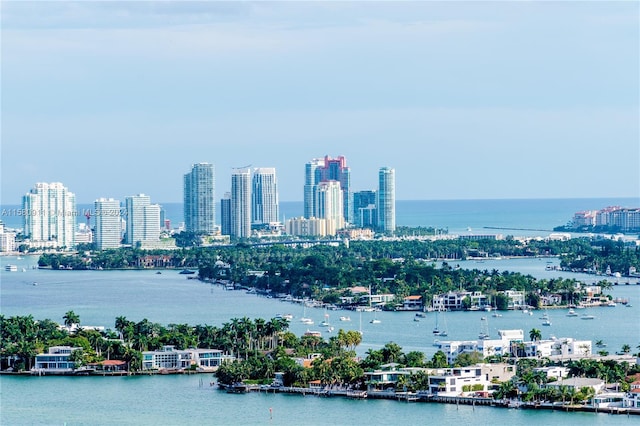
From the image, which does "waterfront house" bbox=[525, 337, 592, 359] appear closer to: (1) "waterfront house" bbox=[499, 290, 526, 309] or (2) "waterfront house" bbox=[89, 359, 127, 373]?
(2) "waterfront house" bbox=[89, 359, 127, 373]

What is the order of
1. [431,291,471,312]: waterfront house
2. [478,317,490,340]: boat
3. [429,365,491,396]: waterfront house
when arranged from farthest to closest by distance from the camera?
[431,291,471,312]: waterfront house, [478,317,490,340]: boat, [429,365,491,396]: waterfront house

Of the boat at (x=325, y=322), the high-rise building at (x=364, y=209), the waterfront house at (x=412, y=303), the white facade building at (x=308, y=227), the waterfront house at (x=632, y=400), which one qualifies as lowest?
the waterfront house at (x=632, y=400)

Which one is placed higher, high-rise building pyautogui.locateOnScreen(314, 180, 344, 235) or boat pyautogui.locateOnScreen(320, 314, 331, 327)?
high-rise building pyautogui.locateOnScreen(314, 180, 344, 235)

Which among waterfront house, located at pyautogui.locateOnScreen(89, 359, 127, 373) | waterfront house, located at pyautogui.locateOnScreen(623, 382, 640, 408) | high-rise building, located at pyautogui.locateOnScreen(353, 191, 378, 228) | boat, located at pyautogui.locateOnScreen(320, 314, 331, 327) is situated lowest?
waterfront house, located at pyautogui.locateOnScreen(623, 382, 640, 408)

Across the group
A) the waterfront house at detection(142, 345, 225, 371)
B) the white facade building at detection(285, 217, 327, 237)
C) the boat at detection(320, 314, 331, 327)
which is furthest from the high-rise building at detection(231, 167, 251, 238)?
the waterfront house at detection(142, 345, 225, 371)

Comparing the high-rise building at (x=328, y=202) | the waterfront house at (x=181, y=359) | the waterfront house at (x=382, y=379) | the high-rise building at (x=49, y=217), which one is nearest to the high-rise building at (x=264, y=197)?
the high-rise building at (x=328, y=202)

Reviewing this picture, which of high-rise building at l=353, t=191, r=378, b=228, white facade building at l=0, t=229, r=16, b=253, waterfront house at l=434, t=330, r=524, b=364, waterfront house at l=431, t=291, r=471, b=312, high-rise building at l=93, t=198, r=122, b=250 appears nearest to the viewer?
waterfront house at l=434, t=330, r=524, b=364

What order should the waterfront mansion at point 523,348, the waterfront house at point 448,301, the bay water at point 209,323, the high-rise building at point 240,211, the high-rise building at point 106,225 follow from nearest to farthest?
1. the bay water at point 209,323
2. the waterfront mansion at point 523,348
3. the waterfront house at point 448,301
4. the high-rise building at point 106,225
5. the high-rise building at point 240,211

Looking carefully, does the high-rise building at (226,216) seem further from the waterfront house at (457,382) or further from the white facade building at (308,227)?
the waterfront house at (457,382)
